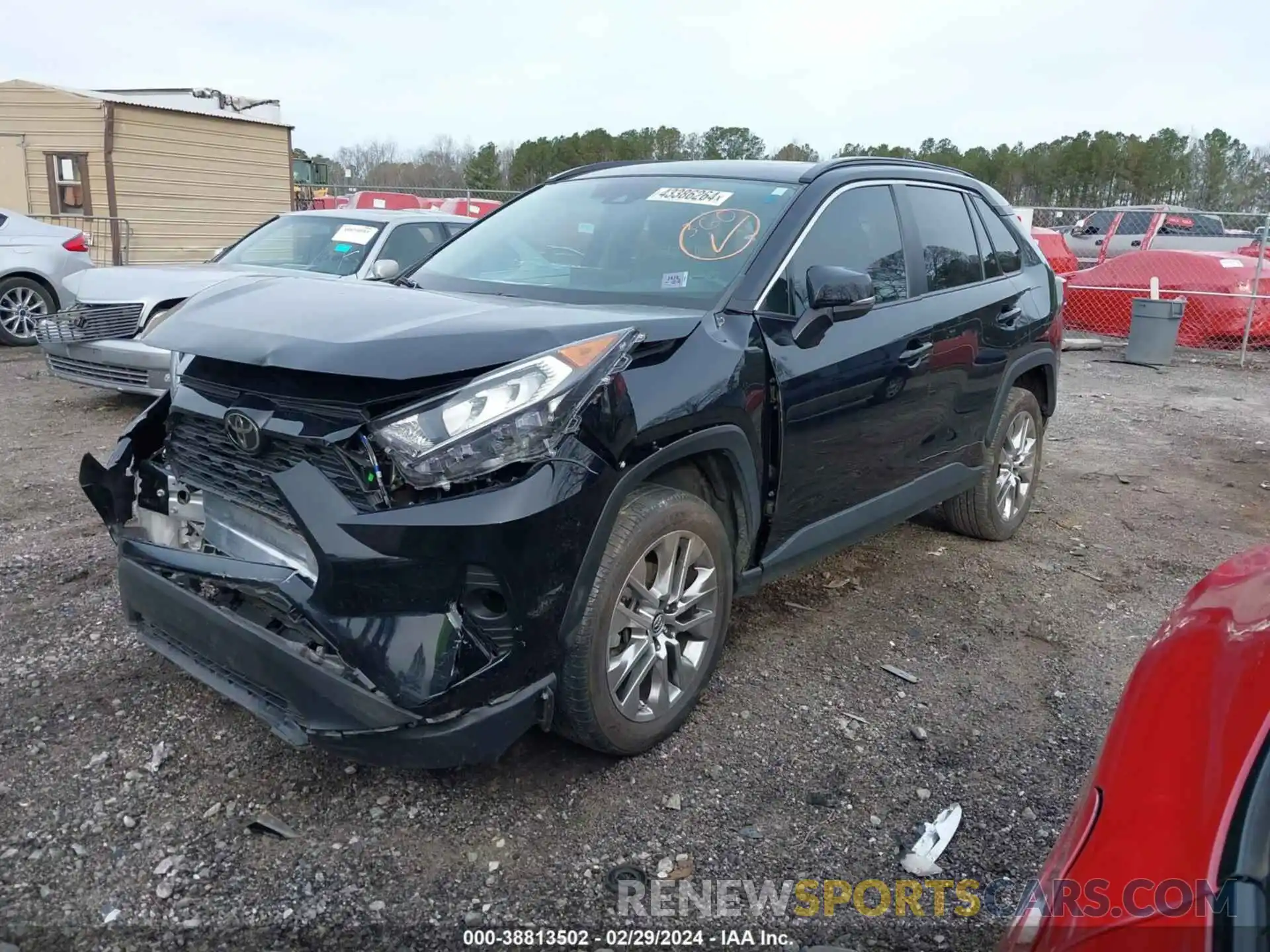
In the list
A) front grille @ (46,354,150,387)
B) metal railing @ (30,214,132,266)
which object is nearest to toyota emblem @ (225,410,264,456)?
front grille @ (46,354,150,387)

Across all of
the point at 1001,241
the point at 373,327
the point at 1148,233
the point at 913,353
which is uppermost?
the point at 1148,233

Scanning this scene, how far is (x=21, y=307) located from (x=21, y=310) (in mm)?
29

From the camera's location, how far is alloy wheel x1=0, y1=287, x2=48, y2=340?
10.2 metres

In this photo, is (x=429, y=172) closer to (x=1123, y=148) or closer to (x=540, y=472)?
(x=1123, y=148)

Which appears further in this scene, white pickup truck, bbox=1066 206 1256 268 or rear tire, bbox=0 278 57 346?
white pickup truck, bbox=1066 206 1256 268

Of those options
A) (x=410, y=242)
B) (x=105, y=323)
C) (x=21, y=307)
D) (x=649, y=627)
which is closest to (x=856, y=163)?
(x=649, y=627)

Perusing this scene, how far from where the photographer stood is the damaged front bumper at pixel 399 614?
7.62ft

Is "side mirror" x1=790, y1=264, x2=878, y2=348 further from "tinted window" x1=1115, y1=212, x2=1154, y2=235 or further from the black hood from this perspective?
"tinted window" x1=1115, y1=212, x2=1154, y2=235

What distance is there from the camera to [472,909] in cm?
244

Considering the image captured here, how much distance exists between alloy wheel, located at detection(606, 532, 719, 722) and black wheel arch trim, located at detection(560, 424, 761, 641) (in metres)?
0.19

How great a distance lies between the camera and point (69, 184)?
17078mm

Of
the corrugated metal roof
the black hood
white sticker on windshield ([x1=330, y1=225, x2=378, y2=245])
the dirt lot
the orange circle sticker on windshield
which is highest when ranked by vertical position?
the corrugated metal roof

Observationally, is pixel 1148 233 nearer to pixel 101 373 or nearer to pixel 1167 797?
pixel 101 373

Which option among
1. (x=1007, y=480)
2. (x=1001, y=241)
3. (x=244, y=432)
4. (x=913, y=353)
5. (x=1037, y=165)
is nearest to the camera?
(x=244, y=432)
